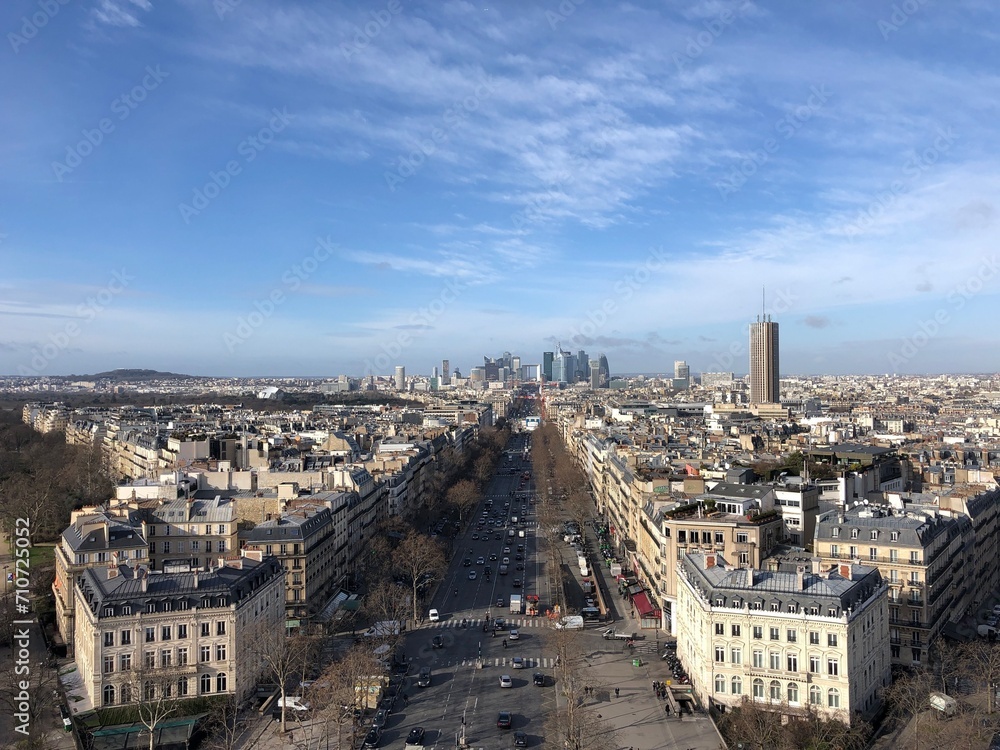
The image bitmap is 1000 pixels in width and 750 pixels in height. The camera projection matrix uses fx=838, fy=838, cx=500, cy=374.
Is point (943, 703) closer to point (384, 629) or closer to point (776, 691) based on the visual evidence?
point (776, 691)

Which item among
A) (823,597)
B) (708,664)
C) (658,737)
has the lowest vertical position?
(658,737)

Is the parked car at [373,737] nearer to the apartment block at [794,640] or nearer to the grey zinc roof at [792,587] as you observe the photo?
the apartment block at [794,640]

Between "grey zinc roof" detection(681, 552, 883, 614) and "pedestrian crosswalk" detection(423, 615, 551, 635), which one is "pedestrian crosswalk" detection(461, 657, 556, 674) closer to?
"pedestrian crosswalk" detection(423, 615, 551, 635)

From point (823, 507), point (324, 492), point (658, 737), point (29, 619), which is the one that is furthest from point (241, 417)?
point (658, 737)

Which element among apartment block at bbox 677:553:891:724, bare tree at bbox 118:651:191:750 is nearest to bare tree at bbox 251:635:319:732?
bare tree at bbox 118:651:191:750

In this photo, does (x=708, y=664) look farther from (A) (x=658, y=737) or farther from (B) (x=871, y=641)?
(B) (x=871, y=641)

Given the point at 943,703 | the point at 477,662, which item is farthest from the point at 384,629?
the point at 943,703
